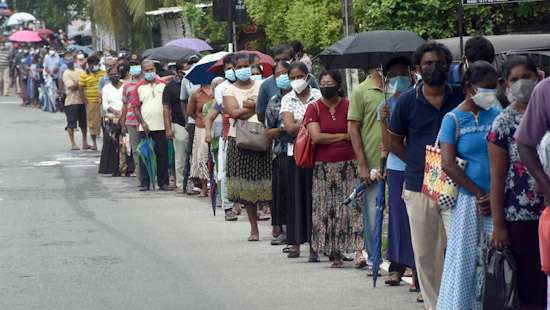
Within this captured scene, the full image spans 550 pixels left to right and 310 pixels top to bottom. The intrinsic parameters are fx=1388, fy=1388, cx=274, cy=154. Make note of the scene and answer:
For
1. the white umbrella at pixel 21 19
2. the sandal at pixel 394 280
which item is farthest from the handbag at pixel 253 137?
the white umbrella at pixel 21 19

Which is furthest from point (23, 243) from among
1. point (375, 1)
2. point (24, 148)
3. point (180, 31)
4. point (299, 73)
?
point (180, 31)

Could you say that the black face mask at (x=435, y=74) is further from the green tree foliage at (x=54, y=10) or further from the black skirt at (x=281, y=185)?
the green tree foliage at (x=54, y=10)

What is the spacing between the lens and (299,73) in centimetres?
1234

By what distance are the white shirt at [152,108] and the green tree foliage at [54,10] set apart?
2763cm

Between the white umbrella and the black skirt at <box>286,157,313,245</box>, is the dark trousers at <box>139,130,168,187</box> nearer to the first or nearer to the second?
the black skirt at <box>286,157,313,245</box>

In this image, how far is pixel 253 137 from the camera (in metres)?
13.7

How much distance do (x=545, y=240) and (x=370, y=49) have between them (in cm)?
540

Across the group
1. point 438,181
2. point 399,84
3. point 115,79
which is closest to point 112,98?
point 115,79

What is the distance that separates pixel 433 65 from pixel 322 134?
9.46 feet

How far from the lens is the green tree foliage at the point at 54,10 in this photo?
162ft

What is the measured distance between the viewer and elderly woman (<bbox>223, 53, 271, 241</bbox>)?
14.0 m

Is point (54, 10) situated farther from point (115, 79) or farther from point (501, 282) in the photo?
point (501, 282)

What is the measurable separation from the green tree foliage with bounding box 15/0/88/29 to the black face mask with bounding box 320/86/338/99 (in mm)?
35797

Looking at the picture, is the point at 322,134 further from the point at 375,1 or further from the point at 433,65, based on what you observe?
the point at 375,1
